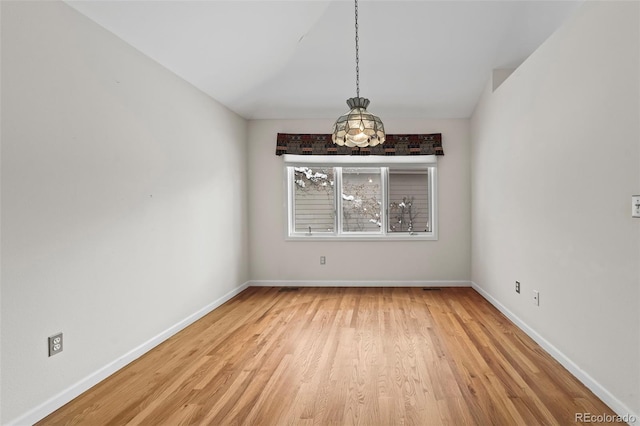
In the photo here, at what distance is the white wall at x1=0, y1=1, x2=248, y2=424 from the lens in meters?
2.05

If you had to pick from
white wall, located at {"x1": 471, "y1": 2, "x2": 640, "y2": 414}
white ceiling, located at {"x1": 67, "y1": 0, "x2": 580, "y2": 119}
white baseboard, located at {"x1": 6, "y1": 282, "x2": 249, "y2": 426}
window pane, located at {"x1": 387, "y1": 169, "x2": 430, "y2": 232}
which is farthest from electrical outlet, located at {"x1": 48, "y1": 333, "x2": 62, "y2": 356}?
window pane, located at {"x1": 387, "y1": 169, "x2": 430, "y2": 232}

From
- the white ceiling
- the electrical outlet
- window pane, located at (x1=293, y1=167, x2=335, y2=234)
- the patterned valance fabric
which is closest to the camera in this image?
the electrical outlet

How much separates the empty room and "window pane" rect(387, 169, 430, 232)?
0.10 ft

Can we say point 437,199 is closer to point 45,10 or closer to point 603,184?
point 603,184

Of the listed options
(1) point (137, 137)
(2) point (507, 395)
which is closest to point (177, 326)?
(1) point (137, 137)

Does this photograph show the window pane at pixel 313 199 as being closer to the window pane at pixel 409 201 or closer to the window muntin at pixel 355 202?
the window muntin at pixel 355 202

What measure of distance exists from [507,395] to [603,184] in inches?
54.9

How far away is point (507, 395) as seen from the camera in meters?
2.33

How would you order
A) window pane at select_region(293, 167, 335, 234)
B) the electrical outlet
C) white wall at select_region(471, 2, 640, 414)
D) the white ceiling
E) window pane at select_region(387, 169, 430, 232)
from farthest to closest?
window pane at select_region(293, 167, 335, 234) → window pane at select_region(387, 169, 430, 232) → the white ceiling → the electrical outlet → white wall at select_region(471, 2, 640, 414)

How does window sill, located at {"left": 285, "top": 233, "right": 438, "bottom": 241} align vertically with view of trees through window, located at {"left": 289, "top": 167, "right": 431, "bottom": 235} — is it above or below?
below

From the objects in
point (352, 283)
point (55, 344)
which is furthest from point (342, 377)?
point (352, 283)

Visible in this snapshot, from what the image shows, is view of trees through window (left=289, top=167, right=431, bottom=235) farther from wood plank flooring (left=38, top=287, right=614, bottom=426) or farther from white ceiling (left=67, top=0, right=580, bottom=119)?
wood plank flooring (left=38, top=287, right=614, bottom=426)

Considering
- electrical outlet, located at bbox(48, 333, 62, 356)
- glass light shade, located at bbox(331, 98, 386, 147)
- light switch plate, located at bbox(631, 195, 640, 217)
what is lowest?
electrical outlet, located at bbox(48, 333, 62, 356)

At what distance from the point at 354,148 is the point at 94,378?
4141mm
